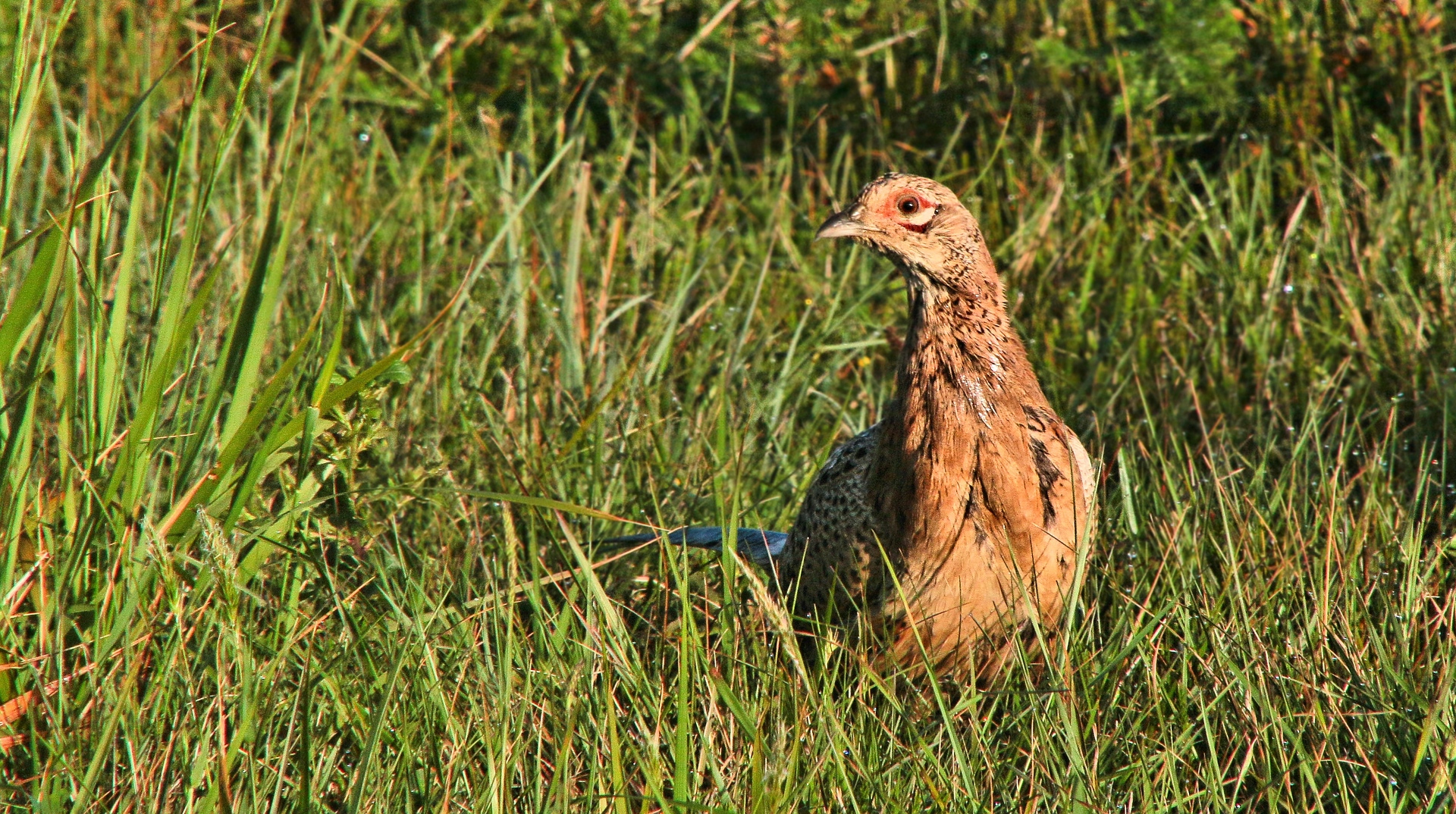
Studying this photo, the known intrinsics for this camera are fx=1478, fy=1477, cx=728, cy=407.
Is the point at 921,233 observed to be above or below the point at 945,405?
above

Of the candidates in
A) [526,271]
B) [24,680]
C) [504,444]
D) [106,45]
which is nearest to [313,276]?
[526,271]

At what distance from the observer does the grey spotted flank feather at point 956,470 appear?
299cm

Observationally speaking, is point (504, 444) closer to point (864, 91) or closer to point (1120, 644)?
point (1120, 644)

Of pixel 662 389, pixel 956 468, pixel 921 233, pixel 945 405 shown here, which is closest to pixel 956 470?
pixel 956 468

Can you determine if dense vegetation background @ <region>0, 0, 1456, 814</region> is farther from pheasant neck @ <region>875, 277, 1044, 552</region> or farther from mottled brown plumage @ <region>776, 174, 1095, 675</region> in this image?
pheasant neck @ <region>875, 277, 1044, 552</region>

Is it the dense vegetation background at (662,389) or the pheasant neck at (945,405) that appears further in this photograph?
the pheasant neck at (945,405)

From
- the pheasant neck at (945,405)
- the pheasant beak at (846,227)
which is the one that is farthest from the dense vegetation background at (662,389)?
the pheasant beak at (846,227)

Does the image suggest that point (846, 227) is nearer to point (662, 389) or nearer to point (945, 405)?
point (945, 405)

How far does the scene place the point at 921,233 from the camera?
3.02 metres

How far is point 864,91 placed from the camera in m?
5.55

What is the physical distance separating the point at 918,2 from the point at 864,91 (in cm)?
54

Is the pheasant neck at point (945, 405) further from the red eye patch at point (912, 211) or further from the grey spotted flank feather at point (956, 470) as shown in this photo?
the red eye patch at point (912, 211)

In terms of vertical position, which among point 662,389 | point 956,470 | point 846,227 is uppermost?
point 846,227

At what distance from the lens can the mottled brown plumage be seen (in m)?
2.99
